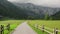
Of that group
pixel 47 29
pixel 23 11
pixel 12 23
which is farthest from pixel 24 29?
pixel 47 29

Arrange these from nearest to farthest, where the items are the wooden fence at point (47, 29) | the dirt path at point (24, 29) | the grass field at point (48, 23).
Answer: the wooden fence at point (47, 29) → the grass field at point (48, 23) → the dirt path at point (24, 29)

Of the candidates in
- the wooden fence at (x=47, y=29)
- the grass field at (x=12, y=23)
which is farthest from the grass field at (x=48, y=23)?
the grass field at (x=12, y=23)

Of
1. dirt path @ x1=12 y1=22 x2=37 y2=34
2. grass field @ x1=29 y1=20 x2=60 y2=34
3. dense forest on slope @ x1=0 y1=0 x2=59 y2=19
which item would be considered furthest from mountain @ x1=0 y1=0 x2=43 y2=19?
dirt path @ x1=12 y1=22 x2=37 y2=34

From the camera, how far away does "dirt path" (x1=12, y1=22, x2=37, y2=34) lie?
732cm

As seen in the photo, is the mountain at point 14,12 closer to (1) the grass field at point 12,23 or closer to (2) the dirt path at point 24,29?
(1) the grass field at point 12,23

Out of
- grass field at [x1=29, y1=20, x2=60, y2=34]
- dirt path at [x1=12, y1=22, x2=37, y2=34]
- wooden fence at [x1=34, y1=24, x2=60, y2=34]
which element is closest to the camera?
wooden fence at [x1=34, y1=24, x2=60, y2=34]

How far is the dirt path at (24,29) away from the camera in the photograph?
24.0 ft

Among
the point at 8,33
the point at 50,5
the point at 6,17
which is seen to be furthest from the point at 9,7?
the point at 50,5

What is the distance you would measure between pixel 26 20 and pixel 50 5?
91 cm

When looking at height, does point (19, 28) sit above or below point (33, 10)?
below

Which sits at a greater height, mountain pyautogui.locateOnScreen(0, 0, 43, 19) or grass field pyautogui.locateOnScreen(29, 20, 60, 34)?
mountain pyautogui.locateOnScreen(0, 0, 43, 19)

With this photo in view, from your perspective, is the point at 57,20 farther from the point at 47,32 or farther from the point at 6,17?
the point at 6,17

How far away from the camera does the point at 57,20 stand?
7184 millimetres

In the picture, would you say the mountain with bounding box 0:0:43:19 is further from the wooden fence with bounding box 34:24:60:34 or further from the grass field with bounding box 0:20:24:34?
the wooden fence with bounding box 34:24:60:34
